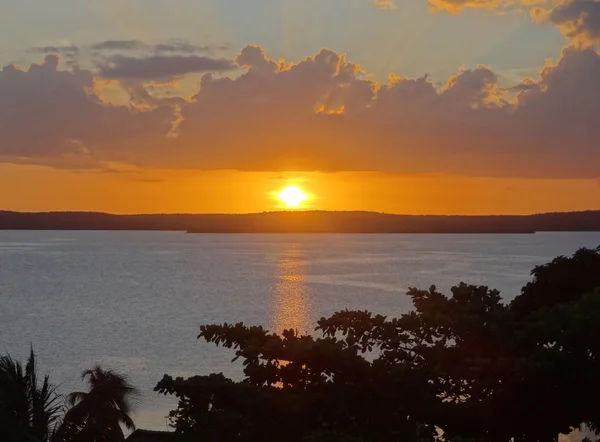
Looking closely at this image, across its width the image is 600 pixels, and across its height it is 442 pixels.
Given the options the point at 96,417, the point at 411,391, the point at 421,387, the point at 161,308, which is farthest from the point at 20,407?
the point at 161,308

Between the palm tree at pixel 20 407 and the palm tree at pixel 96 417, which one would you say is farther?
the palm tree at pixel 96 417

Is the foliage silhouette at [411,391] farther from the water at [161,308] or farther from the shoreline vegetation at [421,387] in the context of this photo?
the water at [161,308]

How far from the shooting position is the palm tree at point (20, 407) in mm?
21906

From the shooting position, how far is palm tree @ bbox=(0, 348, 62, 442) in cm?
2191

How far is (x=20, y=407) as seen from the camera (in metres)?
23.2

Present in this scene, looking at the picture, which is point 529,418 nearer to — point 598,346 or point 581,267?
point 598,346

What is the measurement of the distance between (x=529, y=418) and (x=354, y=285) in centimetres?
13884

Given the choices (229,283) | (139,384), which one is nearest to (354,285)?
(229,283)

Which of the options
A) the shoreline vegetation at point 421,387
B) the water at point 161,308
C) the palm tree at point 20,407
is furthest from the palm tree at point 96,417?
the water at point 161,308

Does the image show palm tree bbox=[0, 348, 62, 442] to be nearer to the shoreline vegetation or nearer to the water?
the shoreline vegetation

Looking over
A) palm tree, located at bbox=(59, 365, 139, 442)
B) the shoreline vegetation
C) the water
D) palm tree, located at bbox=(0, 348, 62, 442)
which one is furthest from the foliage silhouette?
the water

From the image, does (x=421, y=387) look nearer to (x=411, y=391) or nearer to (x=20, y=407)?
(x=411, y=391)

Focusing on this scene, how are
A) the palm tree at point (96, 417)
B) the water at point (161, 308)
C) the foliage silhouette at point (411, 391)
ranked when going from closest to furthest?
the foliage silhouette at point (411, 391)
the palm tree at point (96, 417)
the water at point (161, 308)

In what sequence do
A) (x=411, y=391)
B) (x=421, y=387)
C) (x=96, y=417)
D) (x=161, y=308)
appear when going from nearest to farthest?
(x=411, y=391) < (x=421, y=387) < (x=96, y=417) < (x=161, y=308)
